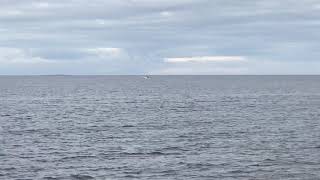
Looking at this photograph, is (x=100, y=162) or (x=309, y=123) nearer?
(x=100, y=162)

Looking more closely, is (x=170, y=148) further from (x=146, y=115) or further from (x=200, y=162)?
(x=146, y=115)

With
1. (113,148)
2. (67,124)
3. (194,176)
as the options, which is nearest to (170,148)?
(113,148)

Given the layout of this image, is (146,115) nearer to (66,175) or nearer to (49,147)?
(49,147)

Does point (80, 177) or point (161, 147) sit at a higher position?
point (161, 147)

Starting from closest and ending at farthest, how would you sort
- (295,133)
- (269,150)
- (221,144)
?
1. (269,150)
2. (221,144)
3. (295,133)

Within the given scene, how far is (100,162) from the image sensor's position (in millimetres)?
49625

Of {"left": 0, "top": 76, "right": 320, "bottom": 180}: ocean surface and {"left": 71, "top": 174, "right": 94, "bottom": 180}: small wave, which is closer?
{"left": 71, "top": 174, "right": 94, "bottom": 180}: small wave

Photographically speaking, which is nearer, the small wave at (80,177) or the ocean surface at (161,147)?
the small wave at (80,177)

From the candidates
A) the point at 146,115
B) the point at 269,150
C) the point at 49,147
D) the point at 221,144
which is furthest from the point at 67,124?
the point at 269,150

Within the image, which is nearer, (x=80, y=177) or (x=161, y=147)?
(x=80, y=177)

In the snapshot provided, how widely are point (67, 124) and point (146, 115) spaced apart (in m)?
17.7

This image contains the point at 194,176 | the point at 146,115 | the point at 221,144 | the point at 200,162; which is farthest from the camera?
the point at 146,115

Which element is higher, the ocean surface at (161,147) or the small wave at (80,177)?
the ocean surface at (161,147)

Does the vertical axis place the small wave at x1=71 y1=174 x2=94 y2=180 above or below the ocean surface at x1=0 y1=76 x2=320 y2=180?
below
